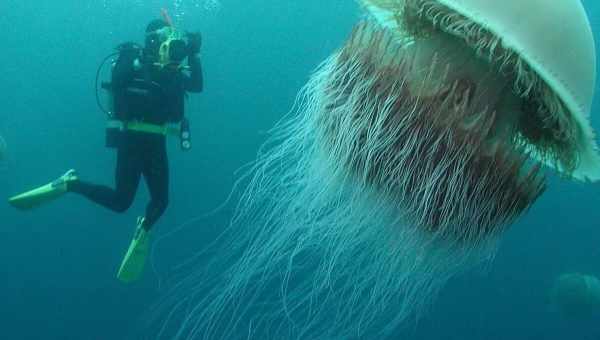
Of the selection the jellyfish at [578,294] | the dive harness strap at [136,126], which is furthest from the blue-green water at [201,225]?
the dive harness strap at [136,126]

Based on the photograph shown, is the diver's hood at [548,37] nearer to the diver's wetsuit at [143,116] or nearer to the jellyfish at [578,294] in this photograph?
the diver's wetsuit at [143,116]

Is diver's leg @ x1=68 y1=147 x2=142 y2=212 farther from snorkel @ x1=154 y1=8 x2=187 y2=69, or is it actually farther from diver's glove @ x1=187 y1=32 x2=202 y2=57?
diver's glove @ x1=187 y1=32 x2=202 y2=57

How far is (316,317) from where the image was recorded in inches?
136

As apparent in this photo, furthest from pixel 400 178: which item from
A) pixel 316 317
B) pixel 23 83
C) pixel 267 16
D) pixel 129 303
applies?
pixel 23 83

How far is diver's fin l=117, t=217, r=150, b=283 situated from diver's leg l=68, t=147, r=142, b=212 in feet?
1.41

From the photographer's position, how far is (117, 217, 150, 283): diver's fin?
761cm

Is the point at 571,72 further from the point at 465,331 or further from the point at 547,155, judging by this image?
the point at 465,331

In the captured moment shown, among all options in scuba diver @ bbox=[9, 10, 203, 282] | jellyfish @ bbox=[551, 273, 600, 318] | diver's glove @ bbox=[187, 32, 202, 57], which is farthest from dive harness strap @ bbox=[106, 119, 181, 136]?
jellyfish @ bbox=[551, 273, 600, 318]

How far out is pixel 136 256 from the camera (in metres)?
7.66

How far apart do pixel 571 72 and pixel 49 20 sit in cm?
3947

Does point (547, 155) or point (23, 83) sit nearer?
point (547, 155)

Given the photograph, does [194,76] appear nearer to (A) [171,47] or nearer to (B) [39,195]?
(A) [171,47]

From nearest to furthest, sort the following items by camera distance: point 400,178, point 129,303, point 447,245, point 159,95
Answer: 1. point 400,178
2. point 447,245
3. point 159,95
4. point 129,303

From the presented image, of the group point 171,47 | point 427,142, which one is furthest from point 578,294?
point 427,142
